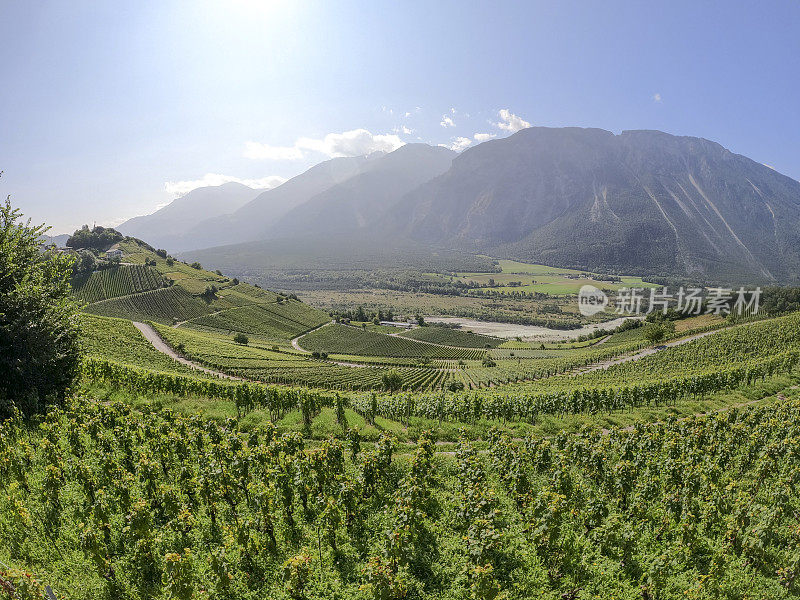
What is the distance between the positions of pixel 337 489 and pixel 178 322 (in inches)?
5555

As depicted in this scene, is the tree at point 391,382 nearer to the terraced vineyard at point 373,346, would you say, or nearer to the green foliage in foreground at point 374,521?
the terraced vineyard at point 373,346

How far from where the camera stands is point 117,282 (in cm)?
15325

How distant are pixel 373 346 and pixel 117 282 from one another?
11210 cm

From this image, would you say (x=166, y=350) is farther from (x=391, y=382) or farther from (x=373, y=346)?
(x=373, y=346)

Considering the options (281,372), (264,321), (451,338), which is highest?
(264,321)

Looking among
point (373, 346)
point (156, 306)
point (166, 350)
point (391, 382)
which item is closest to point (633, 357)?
point (391, 382)

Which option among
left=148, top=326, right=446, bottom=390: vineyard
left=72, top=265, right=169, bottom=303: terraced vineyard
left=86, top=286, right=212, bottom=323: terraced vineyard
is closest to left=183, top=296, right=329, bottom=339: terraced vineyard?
left=86, top=286, right=212, bottom=323: terraced vineyard

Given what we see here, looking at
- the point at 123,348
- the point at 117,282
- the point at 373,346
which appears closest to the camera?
the point at 123,348

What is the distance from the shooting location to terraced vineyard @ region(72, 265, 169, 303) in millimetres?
Result: 144125

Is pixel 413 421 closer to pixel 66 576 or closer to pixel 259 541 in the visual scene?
pixel 259 541

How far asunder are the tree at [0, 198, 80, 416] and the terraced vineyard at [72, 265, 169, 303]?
145 m

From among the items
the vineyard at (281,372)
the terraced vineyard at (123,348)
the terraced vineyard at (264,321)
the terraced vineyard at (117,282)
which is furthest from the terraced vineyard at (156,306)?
the terraced vineyard at (123,348)

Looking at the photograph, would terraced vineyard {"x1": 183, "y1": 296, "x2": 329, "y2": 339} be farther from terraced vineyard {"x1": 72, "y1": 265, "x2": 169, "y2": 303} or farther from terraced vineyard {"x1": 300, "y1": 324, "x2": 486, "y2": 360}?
terraced vineyard {"x1": 72, "y1": 265, "x2": 169, "y2": 303}

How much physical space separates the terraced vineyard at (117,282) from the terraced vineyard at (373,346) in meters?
73.6
